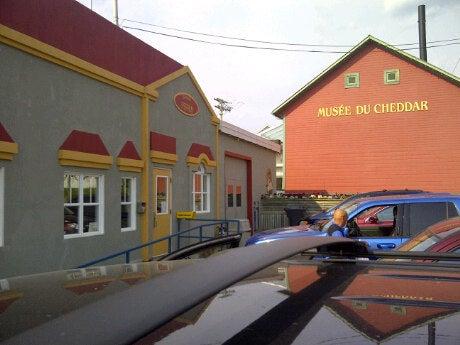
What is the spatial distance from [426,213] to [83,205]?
623cm

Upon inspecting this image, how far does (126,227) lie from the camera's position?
1095cm

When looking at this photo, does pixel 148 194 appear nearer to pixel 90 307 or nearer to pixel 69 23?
pixel 69 23

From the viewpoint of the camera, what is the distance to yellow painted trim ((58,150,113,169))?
28.8ft

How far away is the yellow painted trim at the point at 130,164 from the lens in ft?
34.2

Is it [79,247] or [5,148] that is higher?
[5,148]

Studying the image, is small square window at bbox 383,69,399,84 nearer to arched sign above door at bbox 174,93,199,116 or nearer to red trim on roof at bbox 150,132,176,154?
arched sign above door at bbox 174,93,199,116

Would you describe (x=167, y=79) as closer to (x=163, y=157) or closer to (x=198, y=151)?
(x=163, y=157)

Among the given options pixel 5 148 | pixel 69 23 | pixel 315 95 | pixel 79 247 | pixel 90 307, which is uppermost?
pixel 315 95

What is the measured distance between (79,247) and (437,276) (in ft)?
26.4

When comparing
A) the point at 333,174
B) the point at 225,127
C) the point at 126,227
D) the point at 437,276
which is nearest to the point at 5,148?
the point at 126,227

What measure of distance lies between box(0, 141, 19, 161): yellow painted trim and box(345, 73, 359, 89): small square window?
65.2 ft

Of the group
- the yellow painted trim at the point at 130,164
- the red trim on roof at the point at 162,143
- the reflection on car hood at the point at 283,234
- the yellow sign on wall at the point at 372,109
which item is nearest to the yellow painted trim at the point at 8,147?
the yellow painted trim at the point at 130,164

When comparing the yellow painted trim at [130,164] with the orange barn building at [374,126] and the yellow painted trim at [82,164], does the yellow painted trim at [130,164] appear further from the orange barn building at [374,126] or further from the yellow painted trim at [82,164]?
the orange barn building at [374,126]

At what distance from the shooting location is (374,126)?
24.1 m
